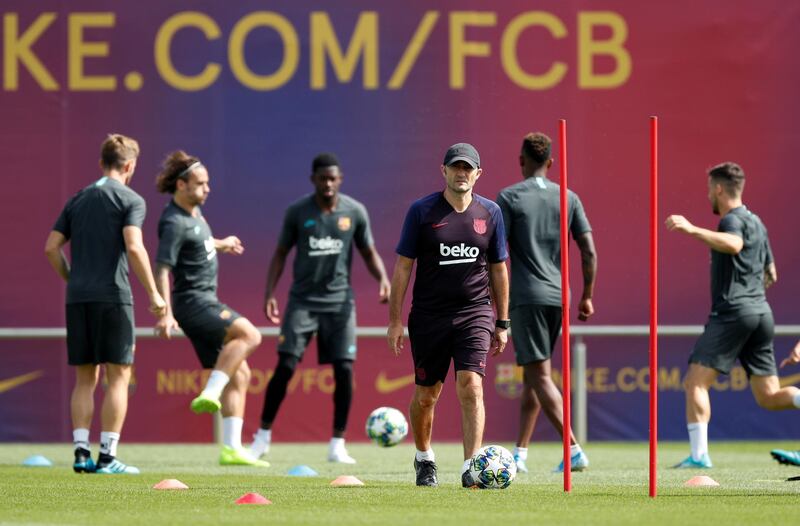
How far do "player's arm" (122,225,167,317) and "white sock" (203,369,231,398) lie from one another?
0.99 m

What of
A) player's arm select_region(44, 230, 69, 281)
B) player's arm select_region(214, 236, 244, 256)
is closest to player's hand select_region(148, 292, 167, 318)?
player's arm select_region(44, 230, 69, 281)

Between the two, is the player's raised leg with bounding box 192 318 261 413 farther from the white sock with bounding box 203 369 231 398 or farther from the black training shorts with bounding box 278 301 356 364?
the black training shorts with bounding box 278 301 356 364

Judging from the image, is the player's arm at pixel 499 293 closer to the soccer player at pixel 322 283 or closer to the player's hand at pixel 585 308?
the player's hand at pixel 585 308

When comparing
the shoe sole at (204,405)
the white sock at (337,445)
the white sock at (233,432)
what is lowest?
the white sock at (337,445)

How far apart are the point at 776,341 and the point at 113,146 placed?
299 inches

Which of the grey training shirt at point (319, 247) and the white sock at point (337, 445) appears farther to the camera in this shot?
the grey training shirt at point (319, 247)

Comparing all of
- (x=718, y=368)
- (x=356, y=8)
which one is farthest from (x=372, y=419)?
(x=356, y=8)

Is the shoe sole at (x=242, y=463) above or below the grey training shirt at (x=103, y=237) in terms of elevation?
below

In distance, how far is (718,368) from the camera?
1145 centimetres

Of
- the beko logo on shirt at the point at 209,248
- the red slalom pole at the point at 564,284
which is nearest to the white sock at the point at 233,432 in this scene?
the beko logo on shirt at the point at 209,248

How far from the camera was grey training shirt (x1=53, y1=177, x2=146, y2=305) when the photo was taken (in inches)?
427

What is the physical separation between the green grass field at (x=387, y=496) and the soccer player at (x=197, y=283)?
31.8 inches

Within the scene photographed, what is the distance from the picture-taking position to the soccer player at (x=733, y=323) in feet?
37.4

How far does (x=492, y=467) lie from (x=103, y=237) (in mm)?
3476
